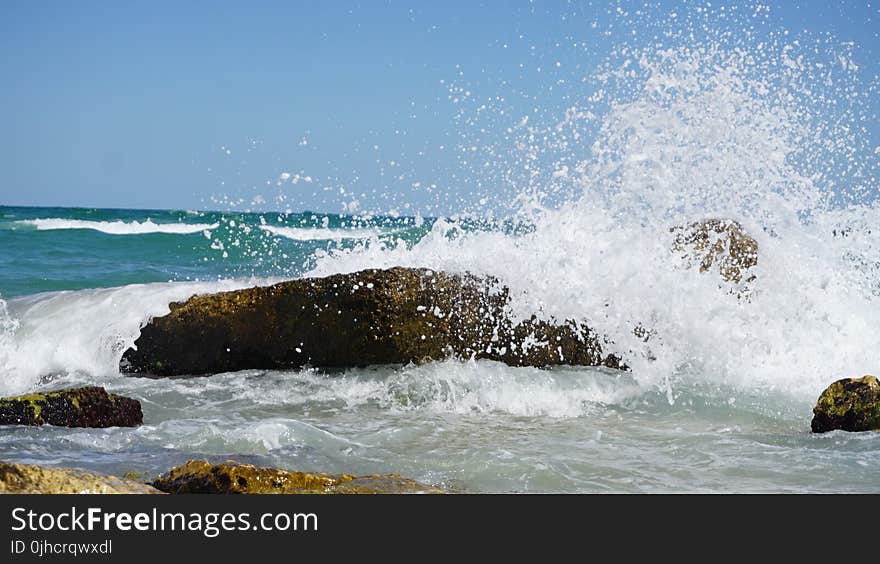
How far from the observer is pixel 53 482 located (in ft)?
9.08

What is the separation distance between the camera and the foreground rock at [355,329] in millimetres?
5801

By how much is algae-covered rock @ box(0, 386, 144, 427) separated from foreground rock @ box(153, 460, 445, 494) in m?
1.46


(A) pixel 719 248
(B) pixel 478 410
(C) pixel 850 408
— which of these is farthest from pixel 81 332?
(C) pixel 850 408

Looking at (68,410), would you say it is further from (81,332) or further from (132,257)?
(132,257)

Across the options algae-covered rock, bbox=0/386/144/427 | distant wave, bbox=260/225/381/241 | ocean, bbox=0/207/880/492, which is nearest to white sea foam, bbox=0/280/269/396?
ocean, bbox=0/207/880/492

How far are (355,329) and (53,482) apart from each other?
10.4ft

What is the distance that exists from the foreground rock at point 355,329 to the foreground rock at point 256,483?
8.76 ft

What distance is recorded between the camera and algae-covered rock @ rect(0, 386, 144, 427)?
4395 mm

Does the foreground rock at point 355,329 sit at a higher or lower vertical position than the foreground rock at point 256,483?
higher

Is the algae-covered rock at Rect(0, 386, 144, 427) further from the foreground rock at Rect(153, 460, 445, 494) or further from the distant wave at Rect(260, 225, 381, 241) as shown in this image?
the distant wave at Rect(260, 225, 381, 241)

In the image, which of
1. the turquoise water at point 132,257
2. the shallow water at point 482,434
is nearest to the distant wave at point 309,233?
the turquoise water at point 132,257

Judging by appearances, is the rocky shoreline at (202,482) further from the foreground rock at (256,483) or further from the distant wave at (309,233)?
the distant wave at (309,233)
